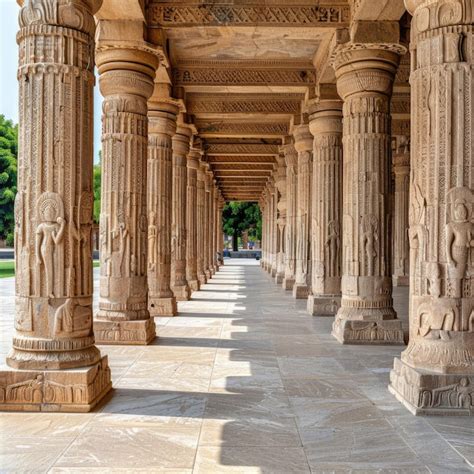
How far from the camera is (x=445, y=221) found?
562cm

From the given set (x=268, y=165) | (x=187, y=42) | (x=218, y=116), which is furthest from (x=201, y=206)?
(x=187, y=42)

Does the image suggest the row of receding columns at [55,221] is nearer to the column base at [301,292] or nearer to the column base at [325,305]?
the column base at [325,305]

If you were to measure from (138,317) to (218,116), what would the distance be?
8.09 meters

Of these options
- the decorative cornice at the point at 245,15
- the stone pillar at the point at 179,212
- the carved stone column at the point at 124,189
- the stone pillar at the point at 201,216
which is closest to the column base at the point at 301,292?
the stone pillar at the point at 179,212

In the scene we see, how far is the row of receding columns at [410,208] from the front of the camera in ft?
18.3

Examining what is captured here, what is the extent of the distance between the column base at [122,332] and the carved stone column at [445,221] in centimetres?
444

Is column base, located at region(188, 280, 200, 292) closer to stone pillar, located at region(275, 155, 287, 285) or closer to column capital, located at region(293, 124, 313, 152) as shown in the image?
stone pillar, located at region(275, 155, 287, 285)

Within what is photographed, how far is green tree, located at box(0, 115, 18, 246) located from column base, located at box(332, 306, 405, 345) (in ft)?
97.8

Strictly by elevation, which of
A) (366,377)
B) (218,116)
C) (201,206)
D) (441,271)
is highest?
(218,116)

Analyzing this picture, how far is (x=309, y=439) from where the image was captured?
473 centimetres

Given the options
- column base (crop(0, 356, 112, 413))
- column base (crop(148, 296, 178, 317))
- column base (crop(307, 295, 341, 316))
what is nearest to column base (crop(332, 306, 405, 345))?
column base (crop(307, 295, 341, 316))

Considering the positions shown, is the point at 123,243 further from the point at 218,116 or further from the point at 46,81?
the point at 218,116

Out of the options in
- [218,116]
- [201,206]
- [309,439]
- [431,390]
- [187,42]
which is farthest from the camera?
[201,206]

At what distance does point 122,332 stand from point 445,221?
5.33m
